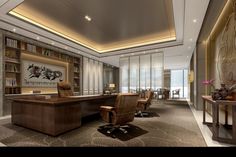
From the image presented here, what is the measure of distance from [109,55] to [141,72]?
7.13ft

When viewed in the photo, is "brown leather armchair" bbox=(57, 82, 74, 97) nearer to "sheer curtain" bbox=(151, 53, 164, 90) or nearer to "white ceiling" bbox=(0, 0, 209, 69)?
"white ceiling" bbox=(0, 0, 209, 69)

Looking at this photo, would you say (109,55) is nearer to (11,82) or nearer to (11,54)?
(11,54)

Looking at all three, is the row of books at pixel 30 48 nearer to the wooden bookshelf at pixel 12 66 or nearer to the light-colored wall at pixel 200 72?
the wooden bookshelf at pixel 12 66

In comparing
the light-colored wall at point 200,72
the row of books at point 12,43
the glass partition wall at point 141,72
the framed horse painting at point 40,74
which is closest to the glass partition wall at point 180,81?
the glass partition wall at point 141,72

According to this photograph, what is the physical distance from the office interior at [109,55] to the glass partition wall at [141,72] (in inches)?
2.2

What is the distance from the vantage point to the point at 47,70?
6812mm

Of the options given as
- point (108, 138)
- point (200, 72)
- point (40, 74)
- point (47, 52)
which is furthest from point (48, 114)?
point (200, 72)

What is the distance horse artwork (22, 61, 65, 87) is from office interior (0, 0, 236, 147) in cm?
4

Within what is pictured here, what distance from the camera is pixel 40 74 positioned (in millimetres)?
6480

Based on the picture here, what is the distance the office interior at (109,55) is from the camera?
3.05 metres

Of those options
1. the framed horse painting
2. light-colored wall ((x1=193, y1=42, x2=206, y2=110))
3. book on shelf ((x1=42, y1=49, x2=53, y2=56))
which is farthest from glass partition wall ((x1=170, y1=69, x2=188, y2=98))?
book on shelf ((x1=42, y1=49, x2=53, y2=56))

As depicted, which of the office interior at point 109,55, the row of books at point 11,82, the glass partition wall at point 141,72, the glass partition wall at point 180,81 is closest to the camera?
the office interior at point 109,55

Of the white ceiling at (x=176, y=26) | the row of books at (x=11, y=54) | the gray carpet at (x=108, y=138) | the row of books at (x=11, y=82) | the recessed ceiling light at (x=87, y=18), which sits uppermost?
the recessed ceiling light at (x=87, y=18)

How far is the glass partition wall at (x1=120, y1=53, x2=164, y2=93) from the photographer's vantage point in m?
8.19
